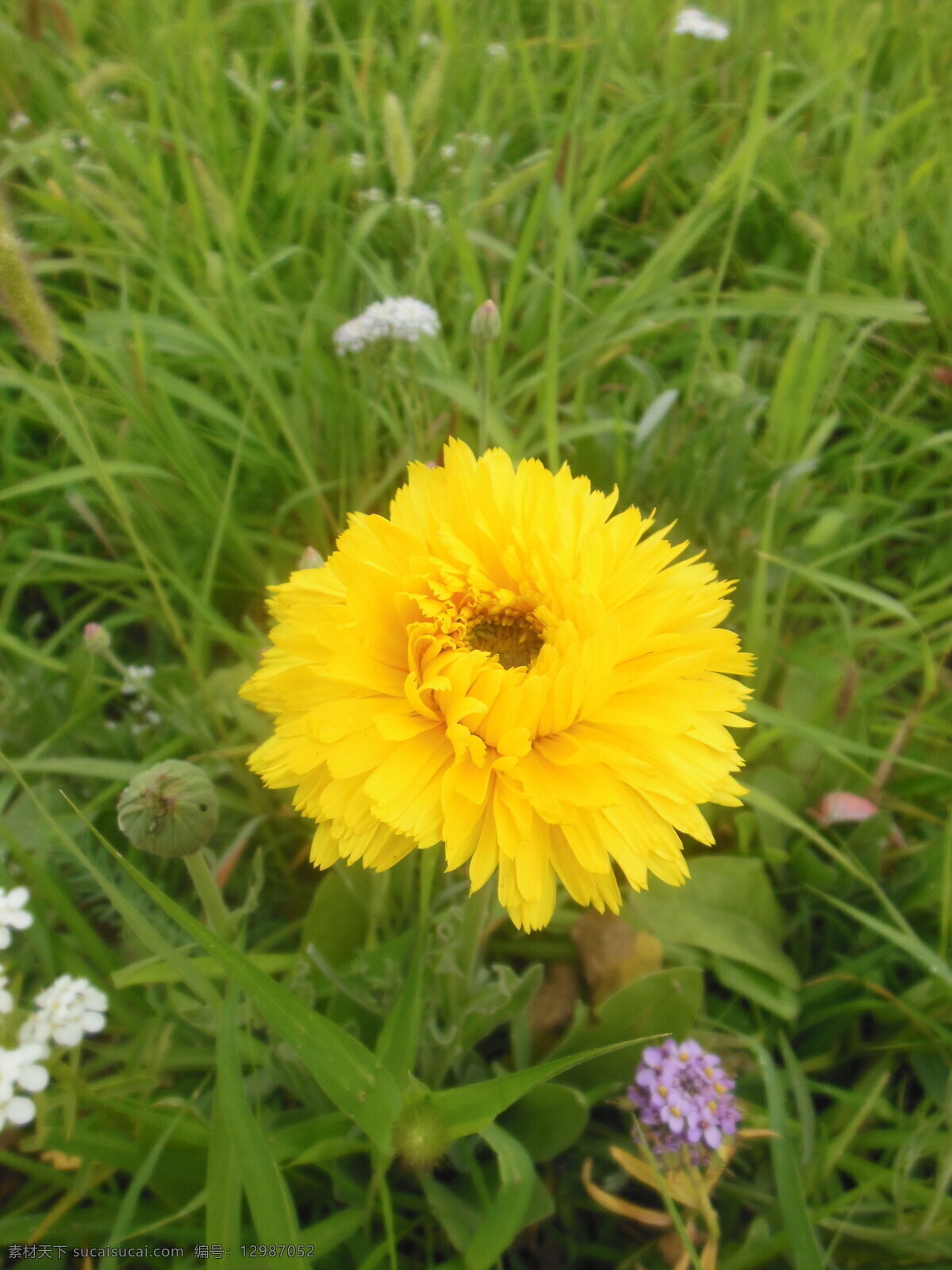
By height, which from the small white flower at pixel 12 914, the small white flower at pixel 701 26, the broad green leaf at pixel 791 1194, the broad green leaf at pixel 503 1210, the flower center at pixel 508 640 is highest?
the small white flower at pixel 701 26

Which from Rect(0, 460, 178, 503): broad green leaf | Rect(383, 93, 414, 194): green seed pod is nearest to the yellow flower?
Rect(0, 460, 178, 503): broad green leaf

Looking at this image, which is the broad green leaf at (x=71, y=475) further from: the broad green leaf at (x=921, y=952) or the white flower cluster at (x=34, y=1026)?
the broad green leaf at (x=921, y=952)

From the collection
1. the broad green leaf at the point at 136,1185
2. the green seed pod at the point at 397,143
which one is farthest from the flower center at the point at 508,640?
the green seed pod at the point at 397,143

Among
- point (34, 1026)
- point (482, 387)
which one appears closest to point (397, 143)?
point (482, 387)

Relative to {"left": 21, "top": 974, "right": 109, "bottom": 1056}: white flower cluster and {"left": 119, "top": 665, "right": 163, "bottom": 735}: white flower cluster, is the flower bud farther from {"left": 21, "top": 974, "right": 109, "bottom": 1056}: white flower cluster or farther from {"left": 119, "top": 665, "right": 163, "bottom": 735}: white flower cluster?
{"left": 119, "top": 665, "right": 163, "bottom": 735}: white flower cluster

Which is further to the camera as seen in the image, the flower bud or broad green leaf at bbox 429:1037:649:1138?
the flower bud

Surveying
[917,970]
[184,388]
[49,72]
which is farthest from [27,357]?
[917,970]
